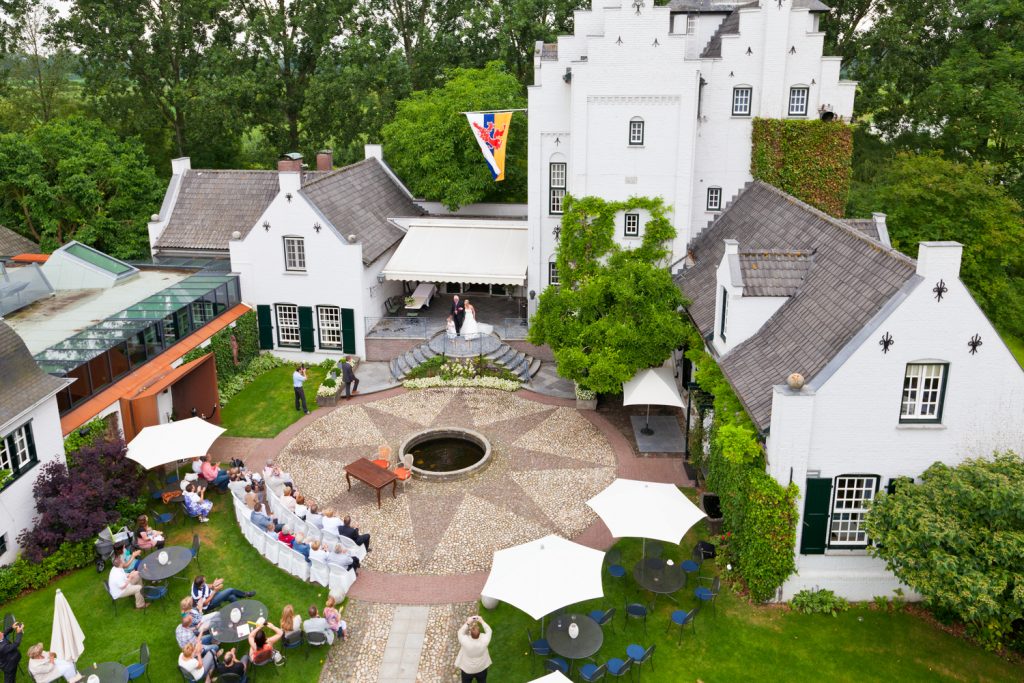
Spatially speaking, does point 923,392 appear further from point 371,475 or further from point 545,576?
point 371,475

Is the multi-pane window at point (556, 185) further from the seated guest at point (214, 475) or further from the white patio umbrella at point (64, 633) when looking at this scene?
the white patio umbrella at point (64, 633)

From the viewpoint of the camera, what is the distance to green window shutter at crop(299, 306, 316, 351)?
38.7 metres

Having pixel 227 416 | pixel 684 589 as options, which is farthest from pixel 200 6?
pixel 684 589

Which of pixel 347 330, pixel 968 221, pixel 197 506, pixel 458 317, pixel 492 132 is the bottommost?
pixel 197 506

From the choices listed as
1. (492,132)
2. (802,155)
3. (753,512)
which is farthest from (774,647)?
(802,155)

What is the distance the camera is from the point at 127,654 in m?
20.6

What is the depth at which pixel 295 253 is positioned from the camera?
38188 millimetres

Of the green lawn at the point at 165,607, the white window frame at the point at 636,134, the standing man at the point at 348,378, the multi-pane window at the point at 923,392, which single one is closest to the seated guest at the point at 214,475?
the green lawn at the point at 165,607

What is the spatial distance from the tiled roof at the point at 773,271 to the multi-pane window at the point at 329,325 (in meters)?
20.3

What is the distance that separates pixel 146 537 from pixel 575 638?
13.2 m

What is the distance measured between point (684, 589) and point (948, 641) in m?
6.73

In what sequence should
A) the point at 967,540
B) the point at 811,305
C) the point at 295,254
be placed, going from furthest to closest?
1. the point at 295,254
2. the point at 811,305
3. the point at 967,540

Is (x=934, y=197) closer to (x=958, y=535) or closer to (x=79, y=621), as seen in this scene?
(x=958, y=535)

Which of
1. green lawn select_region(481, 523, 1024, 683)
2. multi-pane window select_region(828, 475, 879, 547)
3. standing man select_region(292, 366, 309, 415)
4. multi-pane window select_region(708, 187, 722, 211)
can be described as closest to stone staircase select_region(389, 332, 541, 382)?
standing man select_region(292, 366, 309, 415)
